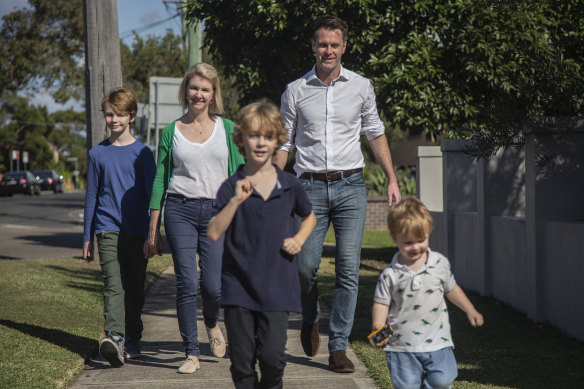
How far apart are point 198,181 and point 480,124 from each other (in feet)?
24.7

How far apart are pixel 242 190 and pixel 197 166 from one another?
160 centimetres

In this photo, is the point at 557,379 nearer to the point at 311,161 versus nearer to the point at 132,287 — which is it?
the point at 311,161

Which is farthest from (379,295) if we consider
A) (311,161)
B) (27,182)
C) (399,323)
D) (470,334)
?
(27,182)

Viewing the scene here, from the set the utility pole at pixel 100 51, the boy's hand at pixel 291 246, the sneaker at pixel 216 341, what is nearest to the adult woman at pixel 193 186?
the sneaker at pixel 216 341

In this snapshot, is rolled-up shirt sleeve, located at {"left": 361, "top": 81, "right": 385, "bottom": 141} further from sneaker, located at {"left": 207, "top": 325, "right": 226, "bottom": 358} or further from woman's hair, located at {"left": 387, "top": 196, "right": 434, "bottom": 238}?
woman's hair, located at {"left": 387, "top": 196, "right": 434, "bottom": 238}

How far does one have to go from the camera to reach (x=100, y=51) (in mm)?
10844

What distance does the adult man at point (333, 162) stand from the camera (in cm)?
521

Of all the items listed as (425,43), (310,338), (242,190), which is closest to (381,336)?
(242,190)

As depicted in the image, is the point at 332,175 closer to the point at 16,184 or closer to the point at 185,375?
the point at 185,375

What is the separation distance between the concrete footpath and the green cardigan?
3.65 ft

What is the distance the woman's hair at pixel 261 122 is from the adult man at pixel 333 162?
136cm

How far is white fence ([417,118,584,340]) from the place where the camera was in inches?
254

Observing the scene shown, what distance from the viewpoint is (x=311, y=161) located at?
5.25 metres

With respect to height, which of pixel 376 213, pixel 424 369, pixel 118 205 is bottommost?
pixel 376 213
